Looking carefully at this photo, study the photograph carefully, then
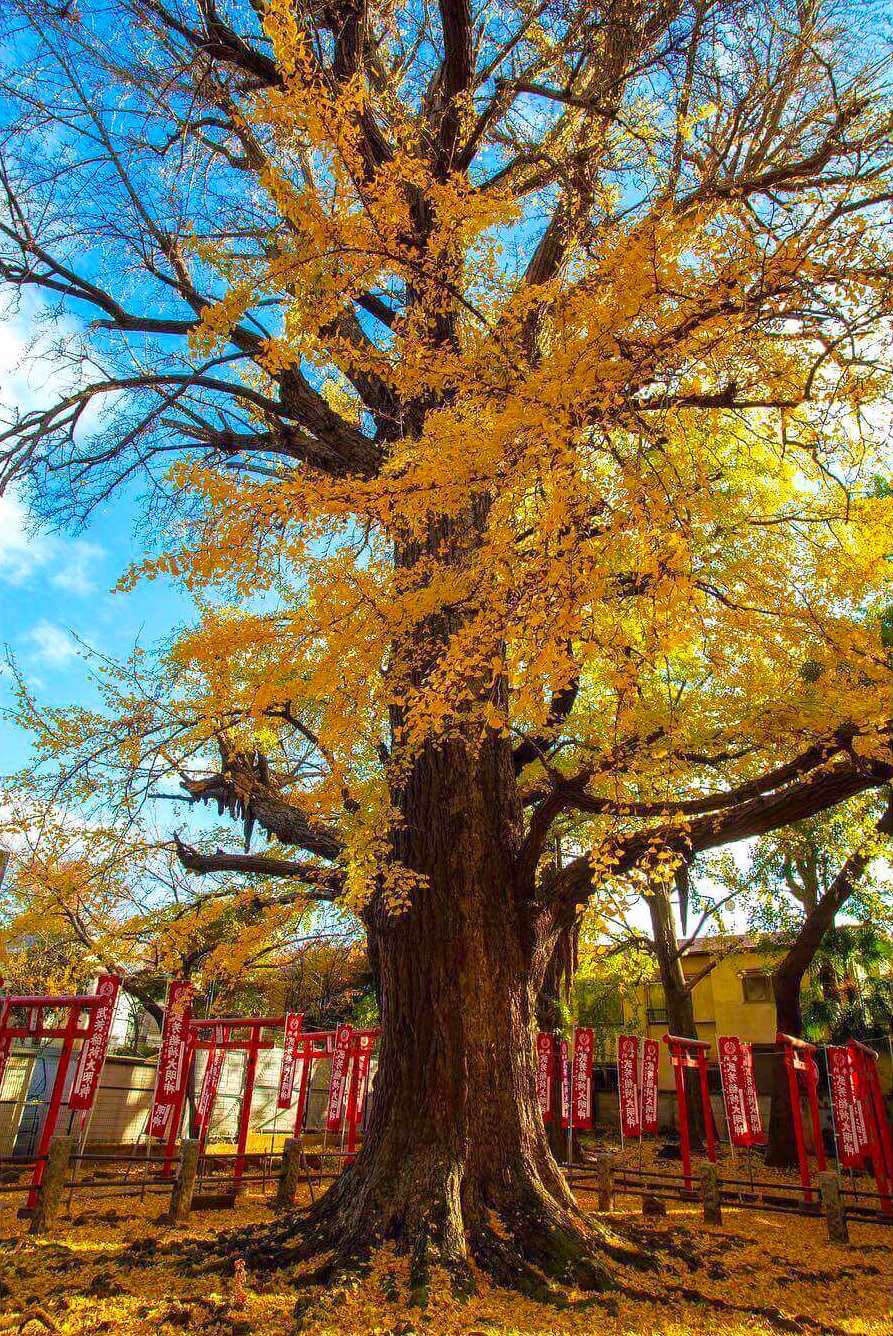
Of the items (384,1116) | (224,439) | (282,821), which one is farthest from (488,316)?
(384,1116)

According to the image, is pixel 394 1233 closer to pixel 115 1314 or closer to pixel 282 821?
pixel 115 1314

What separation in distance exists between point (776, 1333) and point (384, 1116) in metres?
2.47

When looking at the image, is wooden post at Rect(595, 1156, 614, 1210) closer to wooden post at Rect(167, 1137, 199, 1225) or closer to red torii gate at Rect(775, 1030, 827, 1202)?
red torii gate at Rect(775, 1030, 827, 1202)

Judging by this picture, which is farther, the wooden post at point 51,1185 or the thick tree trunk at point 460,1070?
the wooden post at point 51,1185

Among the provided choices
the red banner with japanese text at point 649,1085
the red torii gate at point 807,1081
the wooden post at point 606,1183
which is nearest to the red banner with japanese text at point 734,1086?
the red torii gate at point 807,1081

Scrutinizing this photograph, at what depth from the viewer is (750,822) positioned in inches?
204

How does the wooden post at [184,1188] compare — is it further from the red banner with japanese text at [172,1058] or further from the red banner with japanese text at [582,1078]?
the red banner with japanese text at [582,1078]

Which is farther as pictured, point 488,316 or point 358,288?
point 488,316

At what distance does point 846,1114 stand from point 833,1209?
2829 mm

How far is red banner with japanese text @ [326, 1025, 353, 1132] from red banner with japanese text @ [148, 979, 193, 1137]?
2.40 metres

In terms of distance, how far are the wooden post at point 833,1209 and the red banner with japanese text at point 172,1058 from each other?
21.8 feet

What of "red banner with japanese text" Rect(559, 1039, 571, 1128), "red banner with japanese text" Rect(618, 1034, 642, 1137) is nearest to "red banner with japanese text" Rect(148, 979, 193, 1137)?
"red banner with japanese text" Rect(559, 1039, 571, 1128)

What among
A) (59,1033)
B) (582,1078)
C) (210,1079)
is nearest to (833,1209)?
(582,1078)

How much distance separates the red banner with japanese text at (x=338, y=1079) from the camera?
10.4 meters
